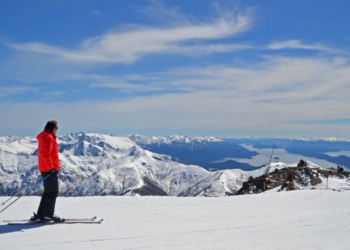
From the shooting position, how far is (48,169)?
797 cm

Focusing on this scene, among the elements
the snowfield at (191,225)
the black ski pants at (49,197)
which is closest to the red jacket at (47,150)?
the black ski pants at (49,197)

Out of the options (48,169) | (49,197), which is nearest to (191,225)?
(49,197)

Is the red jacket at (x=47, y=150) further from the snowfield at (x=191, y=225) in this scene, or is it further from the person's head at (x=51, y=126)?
the snowfield at (x=191, y=225)

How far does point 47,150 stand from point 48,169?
1.58 ft

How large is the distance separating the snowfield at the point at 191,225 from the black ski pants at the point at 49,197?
398 mm

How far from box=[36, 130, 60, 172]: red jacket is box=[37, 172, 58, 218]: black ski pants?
213mm

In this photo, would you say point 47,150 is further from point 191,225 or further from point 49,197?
point 191,225

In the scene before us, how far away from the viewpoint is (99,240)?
679cm

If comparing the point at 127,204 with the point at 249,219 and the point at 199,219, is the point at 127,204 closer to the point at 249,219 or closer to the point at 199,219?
the point at 199,219

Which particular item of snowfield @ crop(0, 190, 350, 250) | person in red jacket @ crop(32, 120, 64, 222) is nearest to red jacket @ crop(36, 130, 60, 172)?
person in red jacket @ crop(32, 120, 64, 222)

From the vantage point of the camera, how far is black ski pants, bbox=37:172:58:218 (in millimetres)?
7905

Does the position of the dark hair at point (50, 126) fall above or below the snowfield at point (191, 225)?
above

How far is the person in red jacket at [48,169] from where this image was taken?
788 centimetres

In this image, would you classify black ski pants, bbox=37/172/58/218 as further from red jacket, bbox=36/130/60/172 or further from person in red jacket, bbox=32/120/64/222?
red jacket, bbox=36/130/60/172
